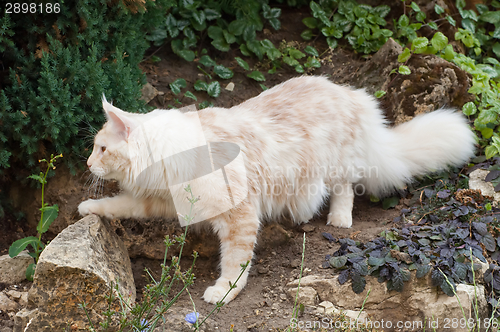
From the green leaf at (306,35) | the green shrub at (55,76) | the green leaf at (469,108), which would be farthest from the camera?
the green leaf at (306,35)

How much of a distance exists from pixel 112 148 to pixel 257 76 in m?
2.32

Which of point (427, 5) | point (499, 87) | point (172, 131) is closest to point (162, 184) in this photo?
point (172, 131)

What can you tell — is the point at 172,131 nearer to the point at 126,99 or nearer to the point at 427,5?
the point at 126,99

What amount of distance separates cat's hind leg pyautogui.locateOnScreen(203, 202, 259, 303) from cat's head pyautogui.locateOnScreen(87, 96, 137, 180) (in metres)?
0.73

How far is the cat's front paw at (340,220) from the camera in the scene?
3609 mm

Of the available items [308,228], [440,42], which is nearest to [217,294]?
[308,228]

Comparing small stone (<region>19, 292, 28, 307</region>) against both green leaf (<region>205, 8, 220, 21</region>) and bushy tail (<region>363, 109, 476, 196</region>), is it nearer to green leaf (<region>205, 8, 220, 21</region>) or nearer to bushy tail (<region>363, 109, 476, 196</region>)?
bushy tail (<region>363, 109, 476, 196</region>)

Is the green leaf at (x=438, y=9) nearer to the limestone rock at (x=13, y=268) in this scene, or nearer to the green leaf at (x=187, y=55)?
the green leaf at (x=187, y=55)

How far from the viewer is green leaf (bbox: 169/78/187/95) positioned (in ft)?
14.2

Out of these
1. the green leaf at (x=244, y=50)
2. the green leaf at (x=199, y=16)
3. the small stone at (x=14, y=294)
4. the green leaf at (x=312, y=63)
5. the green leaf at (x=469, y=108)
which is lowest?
the small stone at (x=14, y=294)

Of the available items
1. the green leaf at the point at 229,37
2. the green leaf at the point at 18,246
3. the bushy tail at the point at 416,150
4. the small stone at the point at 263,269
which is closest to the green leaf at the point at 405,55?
the bushy tail at the point at 416,150

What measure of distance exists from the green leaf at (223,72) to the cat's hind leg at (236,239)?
2027mm

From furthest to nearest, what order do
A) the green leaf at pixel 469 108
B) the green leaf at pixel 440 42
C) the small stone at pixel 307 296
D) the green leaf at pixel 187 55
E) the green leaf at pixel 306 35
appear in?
the green leaf at pixel 306 35 < the green leaf at pixel 187 55 < the green leaf at pixel 440 42 < the green leaf at pixel 469 108 < the small stone at pixel 307 296

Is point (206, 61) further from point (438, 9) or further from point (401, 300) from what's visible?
point (401, 300)
